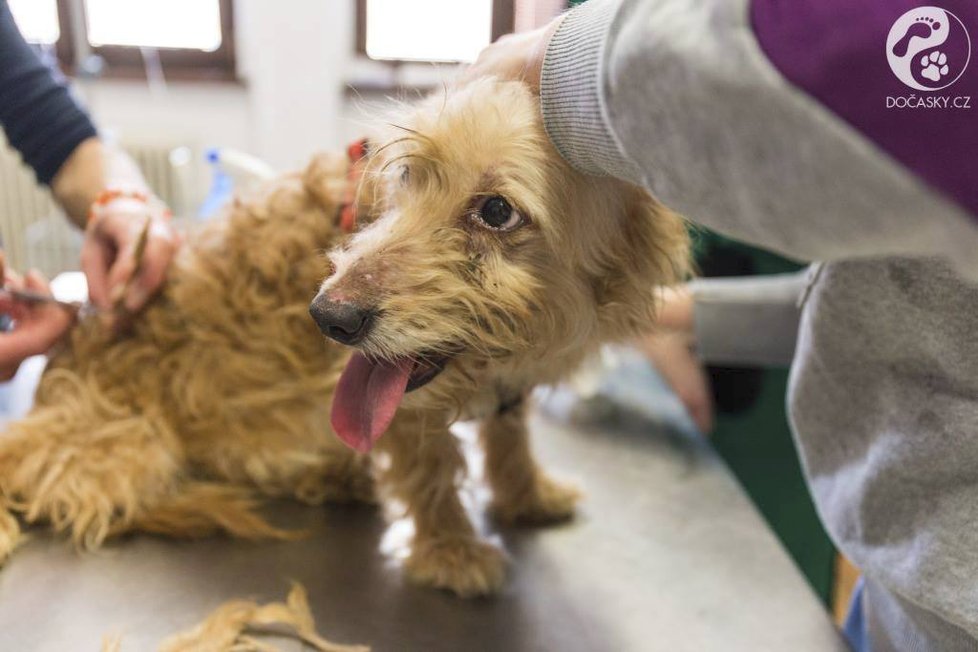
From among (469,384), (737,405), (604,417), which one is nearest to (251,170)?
(604,417)

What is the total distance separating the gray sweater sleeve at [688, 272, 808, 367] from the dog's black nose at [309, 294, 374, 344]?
730mm

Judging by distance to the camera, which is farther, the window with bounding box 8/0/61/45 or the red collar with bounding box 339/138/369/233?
the window with bounding box 8/0/61/45

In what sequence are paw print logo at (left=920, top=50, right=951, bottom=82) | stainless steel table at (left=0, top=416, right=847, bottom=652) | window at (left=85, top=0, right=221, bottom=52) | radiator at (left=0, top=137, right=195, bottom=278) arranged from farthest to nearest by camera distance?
1. window at (left=85, top=0, right=221, bottom=52)
2. radiator at (left=0, top=137, right=195, bottom=278)
3. stainless steel table at (left=0, top=416, right=847, bottom=652)
4. paw print logo at (left=920, top=50, right=951, bottom=82)

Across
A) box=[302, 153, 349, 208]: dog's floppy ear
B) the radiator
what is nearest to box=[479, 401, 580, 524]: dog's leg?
box=[302, 153, 349, 208]: dog's floppy ear

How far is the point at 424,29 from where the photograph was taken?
2828 mm

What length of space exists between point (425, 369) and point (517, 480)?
0.31 m

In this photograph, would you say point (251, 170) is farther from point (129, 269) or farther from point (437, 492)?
point (437, 492)

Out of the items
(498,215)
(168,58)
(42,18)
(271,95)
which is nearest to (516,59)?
(498,215)

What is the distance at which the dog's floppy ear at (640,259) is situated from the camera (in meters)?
0.76

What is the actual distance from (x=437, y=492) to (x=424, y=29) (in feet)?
7.67

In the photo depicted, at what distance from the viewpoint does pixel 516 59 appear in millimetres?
704

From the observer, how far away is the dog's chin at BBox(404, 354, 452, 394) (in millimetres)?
703

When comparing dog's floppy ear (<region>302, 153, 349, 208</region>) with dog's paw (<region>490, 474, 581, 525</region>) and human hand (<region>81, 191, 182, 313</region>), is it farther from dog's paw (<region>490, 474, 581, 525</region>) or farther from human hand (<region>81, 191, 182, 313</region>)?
dog's paw (<region>490, 474, 581, 525</region>)

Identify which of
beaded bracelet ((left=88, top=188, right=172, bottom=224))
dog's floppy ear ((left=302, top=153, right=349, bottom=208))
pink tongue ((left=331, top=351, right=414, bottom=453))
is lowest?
pink tongue ((left=331, top=351, right=414, bottom=453))
